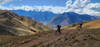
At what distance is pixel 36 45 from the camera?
52375 millimetres

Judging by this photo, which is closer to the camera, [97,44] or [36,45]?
[97,44]

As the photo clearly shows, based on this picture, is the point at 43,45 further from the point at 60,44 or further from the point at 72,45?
the point at 72,45

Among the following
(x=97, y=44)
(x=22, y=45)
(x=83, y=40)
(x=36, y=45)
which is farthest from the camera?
(x=22, y=45)

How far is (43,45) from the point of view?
50156 mm

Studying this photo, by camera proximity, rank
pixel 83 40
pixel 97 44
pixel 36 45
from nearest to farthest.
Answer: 1. pixel 97 44
2. pixel 83 40
3. pixel 36 45

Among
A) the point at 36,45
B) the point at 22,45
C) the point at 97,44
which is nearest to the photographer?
the point at 97,44

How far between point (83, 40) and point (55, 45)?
6.93 meters

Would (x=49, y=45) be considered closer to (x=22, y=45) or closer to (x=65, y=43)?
(x=65, y=43)

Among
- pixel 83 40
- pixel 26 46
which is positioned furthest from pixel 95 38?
pixel 26 46

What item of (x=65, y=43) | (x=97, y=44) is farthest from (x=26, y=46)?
(x=97, y=44)

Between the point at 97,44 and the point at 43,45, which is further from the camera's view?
the point at 43,45

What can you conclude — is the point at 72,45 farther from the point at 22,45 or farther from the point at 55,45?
the point at 22,45

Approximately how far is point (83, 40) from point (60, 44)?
18.6ft

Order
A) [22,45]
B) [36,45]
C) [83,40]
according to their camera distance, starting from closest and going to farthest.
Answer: [83,40] → [36,45] → [22,45]
